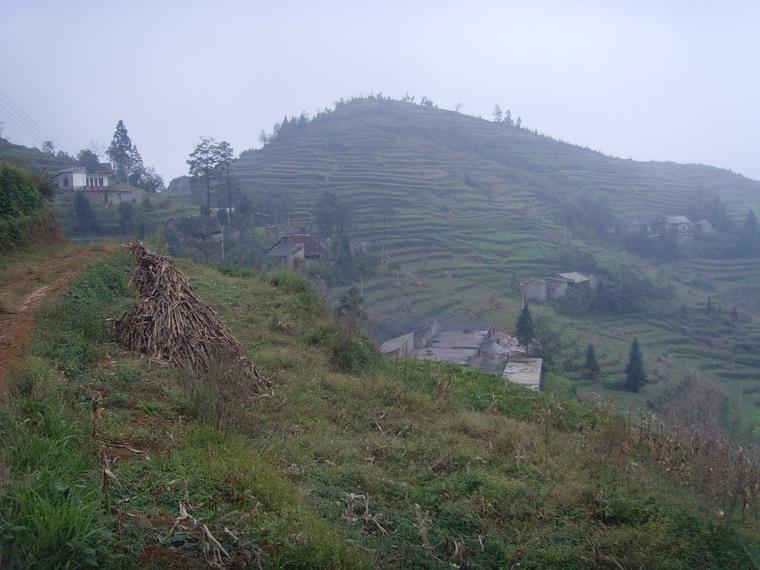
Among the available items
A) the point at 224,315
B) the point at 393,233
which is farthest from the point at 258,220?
the point at 224,315

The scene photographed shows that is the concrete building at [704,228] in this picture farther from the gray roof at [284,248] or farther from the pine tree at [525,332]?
the gray roof at [284,248]

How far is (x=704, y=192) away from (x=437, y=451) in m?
39.1

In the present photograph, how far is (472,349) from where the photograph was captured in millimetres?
15383

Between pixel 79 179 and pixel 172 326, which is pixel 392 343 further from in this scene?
pixel 79 179

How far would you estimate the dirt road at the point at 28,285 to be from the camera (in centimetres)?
586

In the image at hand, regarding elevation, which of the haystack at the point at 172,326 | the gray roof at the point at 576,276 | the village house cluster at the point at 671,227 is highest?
the village house cluster at the point at 671,227

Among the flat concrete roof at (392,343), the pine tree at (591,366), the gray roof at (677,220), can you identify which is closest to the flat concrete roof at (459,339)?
the flat concrete roof at (392,343)

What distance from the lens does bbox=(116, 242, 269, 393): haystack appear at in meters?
6.92

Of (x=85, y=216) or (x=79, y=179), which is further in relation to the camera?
(x=79, y=179)

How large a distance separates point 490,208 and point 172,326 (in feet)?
100

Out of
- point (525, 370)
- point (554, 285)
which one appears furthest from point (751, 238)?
point (525, 370)

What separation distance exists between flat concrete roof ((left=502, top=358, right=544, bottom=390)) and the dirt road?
339 inches

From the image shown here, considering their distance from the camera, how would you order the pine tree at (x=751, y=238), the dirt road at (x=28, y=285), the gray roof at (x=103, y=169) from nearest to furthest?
the dirt road at (x=28, y=285)
the gray roof at (x=103, y=169)
the pine tree at (x=751, y=238)

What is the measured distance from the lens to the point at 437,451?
5594mm
